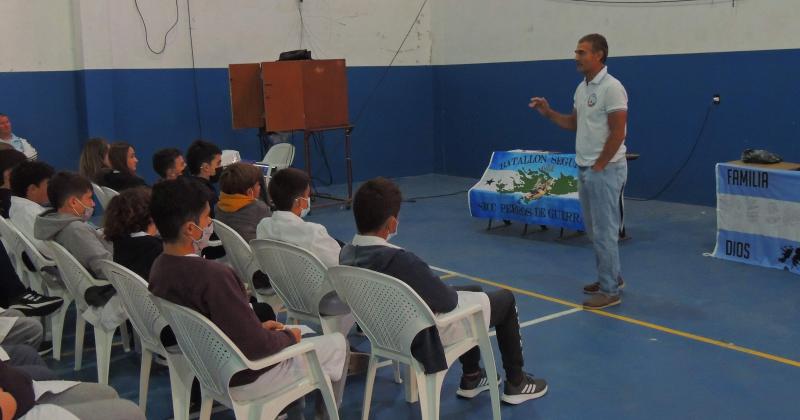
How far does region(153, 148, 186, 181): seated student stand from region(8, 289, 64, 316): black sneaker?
1.49 meters

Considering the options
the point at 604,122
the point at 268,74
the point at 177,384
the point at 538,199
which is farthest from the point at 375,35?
the point at 177,384

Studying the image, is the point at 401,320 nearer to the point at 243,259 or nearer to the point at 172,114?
the point at 243,259

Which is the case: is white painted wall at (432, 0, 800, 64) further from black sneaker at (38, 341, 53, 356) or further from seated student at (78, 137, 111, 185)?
black sneaker at (38, 341, 53, 356)

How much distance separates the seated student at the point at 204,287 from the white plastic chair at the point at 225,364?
34mm

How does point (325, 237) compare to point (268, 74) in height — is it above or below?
below

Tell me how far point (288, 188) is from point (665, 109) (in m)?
5.76

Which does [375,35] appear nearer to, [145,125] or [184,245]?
[145,125]

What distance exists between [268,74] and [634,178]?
162 inches

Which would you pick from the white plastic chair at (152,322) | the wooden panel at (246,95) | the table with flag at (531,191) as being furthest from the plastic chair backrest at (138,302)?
the wooden panel at (246,95)

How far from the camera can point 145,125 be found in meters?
9.00

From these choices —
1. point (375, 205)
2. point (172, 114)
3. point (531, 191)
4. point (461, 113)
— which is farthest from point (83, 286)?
point (461, 113)

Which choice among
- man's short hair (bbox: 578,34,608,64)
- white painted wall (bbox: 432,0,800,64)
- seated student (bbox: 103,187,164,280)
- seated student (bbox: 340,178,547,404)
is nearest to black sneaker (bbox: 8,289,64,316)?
seated student (bbox: 103,187,164,280)

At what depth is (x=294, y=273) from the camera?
3320 mm

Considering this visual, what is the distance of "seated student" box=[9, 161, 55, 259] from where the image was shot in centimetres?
425
